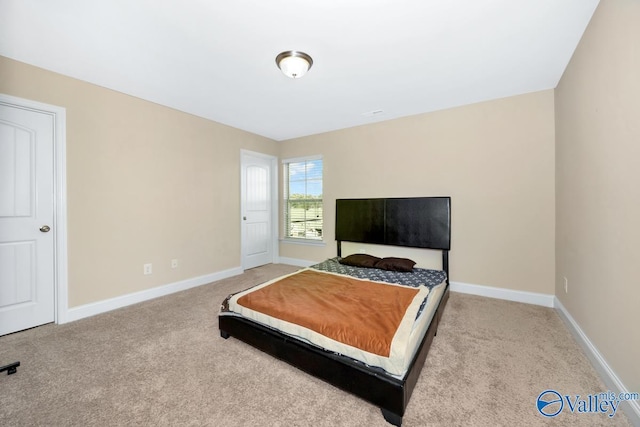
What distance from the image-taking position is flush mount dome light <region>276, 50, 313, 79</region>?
215cm

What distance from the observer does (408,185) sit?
3697 mm

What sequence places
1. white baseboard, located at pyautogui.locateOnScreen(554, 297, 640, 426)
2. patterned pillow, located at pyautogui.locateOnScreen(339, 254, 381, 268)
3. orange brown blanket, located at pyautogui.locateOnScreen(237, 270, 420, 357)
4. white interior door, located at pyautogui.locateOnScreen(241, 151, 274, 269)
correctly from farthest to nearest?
1. white interior door, located at pyautogui.locateOnScreen(241, 151, 274, 269)
2. patterned pillow, located at pyautogui.locateOnScreen(339, 254, 381, 268)
3. orange brown blanket, located at pyautogui.locateOnScreen(237, 270, 420, 357)
4. white baseboard, located at pyautogui.locateOnScreen(554, 297, 640, 426)

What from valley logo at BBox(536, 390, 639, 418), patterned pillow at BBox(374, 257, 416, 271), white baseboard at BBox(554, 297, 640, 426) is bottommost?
valley logo at BBox(536, 390, 639, 418)

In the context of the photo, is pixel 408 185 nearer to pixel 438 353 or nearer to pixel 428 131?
pixel 428 131

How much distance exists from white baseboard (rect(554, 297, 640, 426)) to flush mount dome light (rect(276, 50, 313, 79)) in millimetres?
3054

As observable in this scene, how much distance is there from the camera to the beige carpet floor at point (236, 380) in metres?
1.37

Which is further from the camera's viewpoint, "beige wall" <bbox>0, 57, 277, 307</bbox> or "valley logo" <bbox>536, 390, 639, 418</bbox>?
"beige wall" <bbox>0, 57, 277, 307</bbox>

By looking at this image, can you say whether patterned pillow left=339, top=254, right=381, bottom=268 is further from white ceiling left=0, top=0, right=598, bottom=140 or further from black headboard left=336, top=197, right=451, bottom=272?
white ceiling left=0, top=0, right=598, bottom=140

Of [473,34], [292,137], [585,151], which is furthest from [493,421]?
[292,137]

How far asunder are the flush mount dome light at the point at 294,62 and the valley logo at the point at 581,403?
294cm

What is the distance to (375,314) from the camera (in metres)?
1.78

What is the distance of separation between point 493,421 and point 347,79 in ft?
9.62

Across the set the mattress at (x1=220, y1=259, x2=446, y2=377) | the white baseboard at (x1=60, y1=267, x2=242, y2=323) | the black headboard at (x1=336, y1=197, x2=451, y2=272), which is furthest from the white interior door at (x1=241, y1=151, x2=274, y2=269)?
the mattress at (x1=220, y1=259, x2=446, y2=377)

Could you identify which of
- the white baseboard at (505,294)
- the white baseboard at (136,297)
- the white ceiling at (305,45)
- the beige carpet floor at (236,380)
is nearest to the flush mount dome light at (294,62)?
the white ceiling at (305,45)
